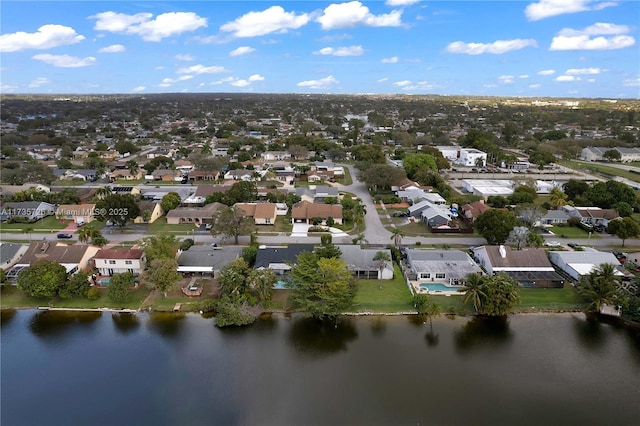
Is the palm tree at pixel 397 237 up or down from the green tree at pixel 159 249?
down

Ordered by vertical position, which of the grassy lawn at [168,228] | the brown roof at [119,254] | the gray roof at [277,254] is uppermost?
the brown roof at [119,254]

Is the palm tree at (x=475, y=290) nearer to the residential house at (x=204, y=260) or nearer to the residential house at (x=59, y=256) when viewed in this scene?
the residential house at (x=204, y=260)

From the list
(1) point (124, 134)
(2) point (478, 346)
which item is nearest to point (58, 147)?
(1) point (124, 134)

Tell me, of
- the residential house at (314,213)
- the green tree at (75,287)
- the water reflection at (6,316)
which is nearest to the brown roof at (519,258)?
the residential house at (314,213)

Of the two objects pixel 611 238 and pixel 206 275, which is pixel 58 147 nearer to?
pixel 206 275

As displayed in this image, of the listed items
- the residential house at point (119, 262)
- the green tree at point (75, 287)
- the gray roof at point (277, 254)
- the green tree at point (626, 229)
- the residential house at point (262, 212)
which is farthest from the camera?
the residential house at point (262, 212)

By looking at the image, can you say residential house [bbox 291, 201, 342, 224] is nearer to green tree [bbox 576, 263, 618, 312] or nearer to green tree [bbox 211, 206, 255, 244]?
green tree [bbox 211, 206, 255, 244]
